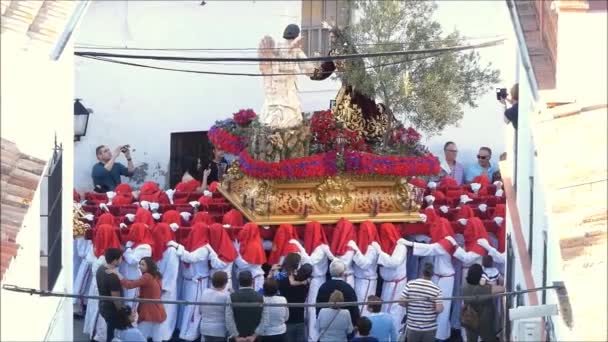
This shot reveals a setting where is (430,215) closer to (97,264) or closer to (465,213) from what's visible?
(465,213)

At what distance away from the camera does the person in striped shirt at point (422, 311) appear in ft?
67.4

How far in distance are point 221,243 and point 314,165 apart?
1530 millimetres

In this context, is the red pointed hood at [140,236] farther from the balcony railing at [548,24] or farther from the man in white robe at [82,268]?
the balcony railing at [548,24]

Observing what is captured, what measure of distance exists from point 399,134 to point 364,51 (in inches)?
64.8

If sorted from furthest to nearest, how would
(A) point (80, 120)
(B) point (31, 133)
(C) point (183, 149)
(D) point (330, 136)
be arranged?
(C) point (183, 149) < (A) point (80, 120) < (D) point (330, 136) < (B) point (31, 133)

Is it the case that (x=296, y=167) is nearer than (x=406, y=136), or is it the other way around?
(x=296, y=167)

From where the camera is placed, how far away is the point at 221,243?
22.4 meters

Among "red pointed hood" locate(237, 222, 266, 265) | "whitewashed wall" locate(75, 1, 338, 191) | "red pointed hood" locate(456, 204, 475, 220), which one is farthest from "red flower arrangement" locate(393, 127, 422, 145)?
"whitewashed wall" locate(75, 1, 338, 191)

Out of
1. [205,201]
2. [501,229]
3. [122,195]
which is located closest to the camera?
[501,229]

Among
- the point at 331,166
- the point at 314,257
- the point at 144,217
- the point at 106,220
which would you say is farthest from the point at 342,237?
the point at 106,220

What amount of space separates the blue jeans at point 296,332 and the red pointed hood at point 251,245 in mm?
725

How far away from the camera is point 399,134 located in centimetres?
2389

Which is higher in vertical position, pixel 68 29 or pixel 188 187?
pixel 68 29

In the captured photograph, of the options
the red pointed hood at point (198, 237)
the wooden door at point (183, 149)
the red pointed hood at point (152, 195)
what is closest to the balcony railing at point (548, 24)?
the red pointed hood at point (198, 237)
